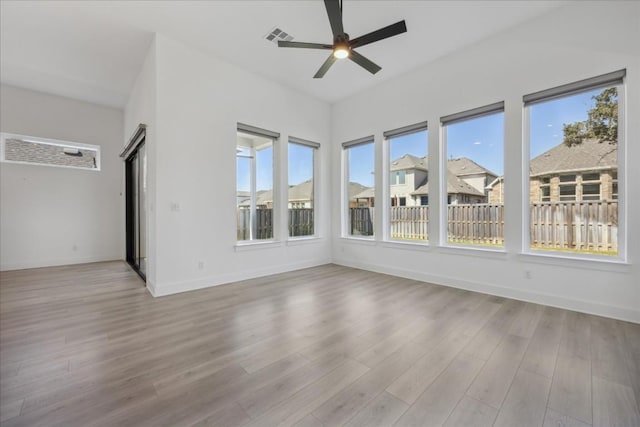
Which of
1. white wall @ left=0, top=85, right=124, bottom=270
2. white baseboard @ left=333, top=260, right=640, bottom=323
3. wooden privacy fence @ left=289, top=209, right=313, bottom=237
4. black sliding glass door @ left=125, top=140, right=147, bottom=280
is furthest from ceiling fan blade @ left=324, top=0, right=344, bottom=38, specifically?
white wall @ left=0, top=85, right=124, bottom=270

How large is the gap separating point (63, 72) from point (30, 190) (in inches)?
98.7

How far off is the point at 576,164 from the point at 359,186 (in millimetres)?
3251

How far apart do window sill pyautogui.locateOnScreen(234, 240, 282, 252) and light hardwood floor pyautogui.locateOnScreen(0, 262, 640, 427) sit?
3.55 feet

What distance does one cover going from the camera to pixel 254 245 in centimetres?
455

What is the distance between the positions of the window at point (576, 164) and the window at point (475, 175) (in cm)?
38

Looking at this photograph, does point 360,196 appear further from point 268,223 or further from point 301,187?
point 268,223

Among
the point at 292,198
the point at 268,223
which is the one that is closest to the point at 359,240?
the point at 292,198

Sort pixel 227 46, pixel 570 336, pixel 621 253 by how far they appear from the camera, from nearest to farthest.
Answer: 1. pixel 570 336
2. pixel 621 253
3. pixel 227 46

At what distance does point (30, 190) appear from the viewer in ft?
17.4

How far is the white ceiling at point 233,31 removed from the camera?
3084mm

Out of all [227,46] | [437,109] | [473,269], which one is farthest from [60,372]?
[437,109]

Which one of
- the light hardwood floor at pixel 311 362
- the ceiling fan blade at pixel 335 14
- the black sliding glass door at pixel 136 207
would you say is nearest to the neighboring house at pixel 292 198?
the black sliding glass door at pixel 136 207

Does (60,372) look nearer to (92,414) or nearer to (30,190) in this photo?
(92,414)

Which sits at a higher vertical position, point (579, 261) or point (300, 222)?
point (300, 222)
